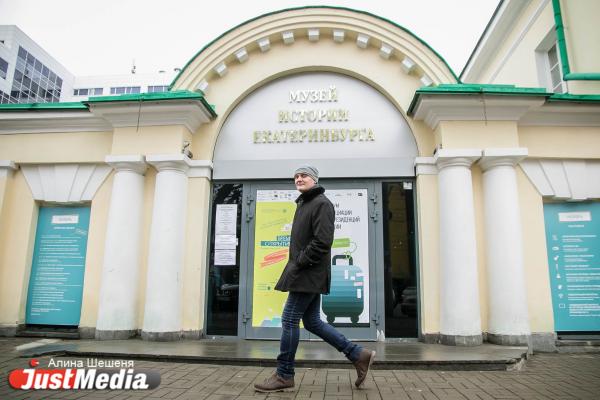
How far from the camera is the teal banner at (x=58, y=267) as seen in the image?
6648mm

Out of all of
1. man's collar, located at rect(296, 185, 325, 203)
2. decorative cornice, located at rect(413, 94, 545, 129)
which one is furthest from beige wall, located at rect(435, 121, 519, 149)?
man's collar, located at rect(296, 185, 325, 203)

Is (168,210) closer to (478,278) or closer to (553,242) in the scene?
(478,278)

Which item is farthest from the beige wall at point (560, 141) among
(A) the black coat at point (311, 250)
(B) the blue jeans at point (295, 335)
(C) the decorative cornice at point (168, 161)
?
(C) the decorative cornice at point (168, 161)

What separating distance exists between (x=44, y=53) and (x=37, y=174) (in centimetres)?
4993

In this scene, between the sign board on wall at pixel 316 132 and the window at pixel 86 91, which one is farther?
the window at pixel 86 91

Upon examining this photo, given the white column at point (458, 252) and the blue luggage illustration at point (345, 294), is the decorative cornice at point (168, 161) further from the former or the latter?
the white column at point (458, 252)

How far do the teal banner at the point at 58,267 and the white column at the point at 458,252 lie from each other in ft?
19.3

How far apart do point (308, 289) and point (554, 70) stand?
8427mm

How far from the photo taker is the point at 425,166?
6.38m

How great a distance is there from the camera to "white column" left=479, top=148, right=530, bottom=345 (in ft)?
18.3

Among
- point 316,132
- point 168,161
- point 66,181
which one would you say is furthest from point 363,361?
point 66,181

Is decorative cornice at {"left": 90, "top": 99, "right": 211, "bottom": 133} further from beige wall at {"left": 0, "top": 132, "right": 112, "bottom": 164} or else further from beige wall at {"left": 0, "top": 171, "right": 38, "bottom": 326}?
beige wall at {"left": 0, "top": 171, "right": 38, "bottom": 326}

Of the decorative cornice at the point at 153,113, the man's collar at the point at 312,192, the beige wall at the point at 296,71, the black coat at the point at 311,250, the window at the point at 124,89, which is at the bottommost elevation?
the black coat at the point at 311,250

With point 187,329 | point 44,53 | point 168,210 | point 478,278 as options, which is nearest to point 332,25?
point 168,210
